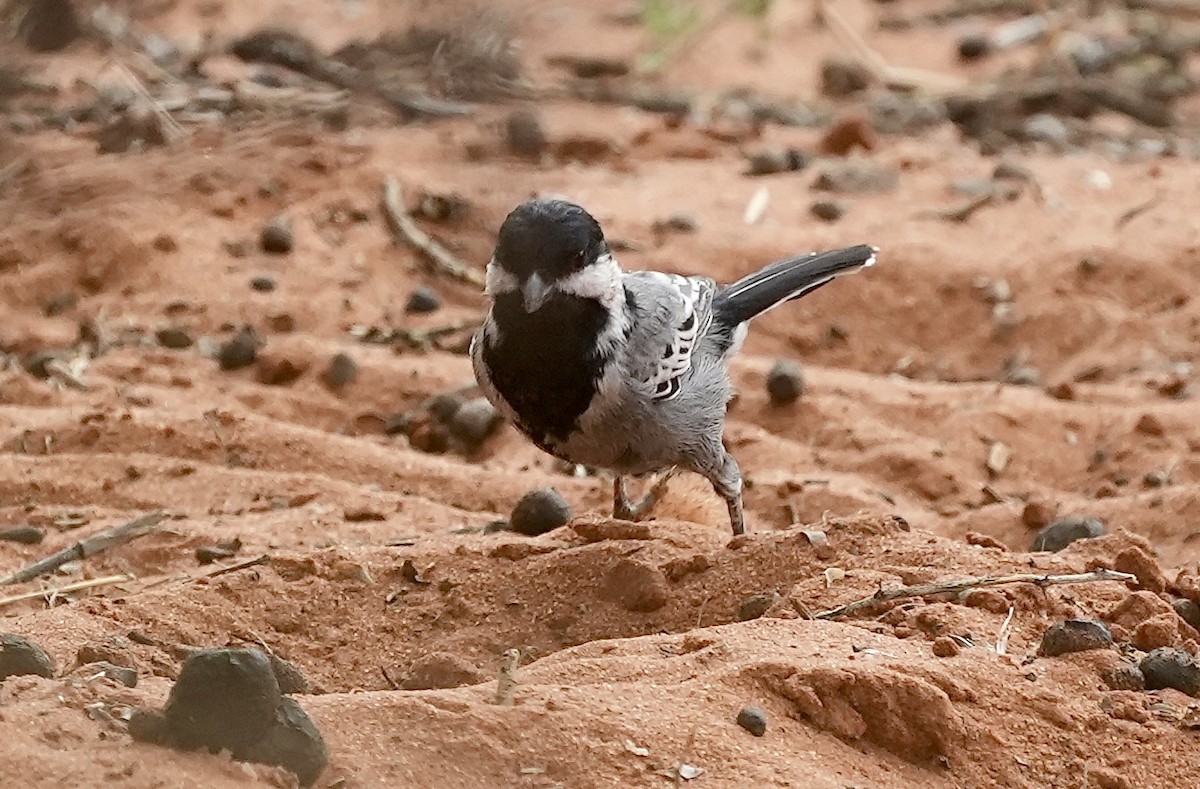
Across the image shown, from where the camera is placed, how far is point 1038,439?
226 inches

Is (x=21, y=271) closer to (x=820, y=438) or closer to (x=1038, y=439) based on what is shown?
(x=820, y=438)

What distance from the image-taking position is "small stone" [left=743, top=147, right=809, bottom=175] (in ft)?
26.8

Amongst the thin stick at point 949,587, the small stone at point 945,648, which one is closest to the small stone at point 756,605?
the thin stick at point 949,587

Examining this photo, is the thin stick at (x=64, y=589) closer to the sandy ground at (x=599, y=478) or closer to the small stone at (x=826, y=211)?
the sandy ground at (x=599, y=478)

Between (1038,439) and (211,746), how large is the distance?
12.4ft

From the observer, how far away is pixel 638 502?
5.20m

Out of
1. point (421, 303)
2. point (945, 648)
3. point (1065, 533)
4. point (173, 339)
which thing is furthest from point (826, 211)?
point (945, 648)

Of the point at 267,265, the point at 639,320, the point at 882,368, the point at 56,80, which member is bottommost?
the point at 882,368

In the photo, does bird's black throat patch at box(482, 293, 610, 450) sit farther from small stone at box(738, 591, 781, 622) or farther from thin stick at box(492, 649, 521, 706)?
thin stick at box(492, 649, 521, 706)

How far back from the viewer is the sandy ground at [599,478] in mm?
2885

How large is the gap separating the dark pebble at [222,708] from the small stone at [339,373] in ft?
10.9

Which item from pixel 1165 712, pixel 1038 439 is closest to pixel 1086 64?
pixel 1038 439

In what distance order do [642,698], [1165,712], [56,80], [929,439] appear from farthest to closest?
[929,439]
[1165,712]
[642,698]
[56,80]

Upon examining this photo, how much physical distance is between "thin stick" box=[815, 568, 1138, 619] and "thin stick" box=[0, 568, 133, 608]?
5.66 feet
